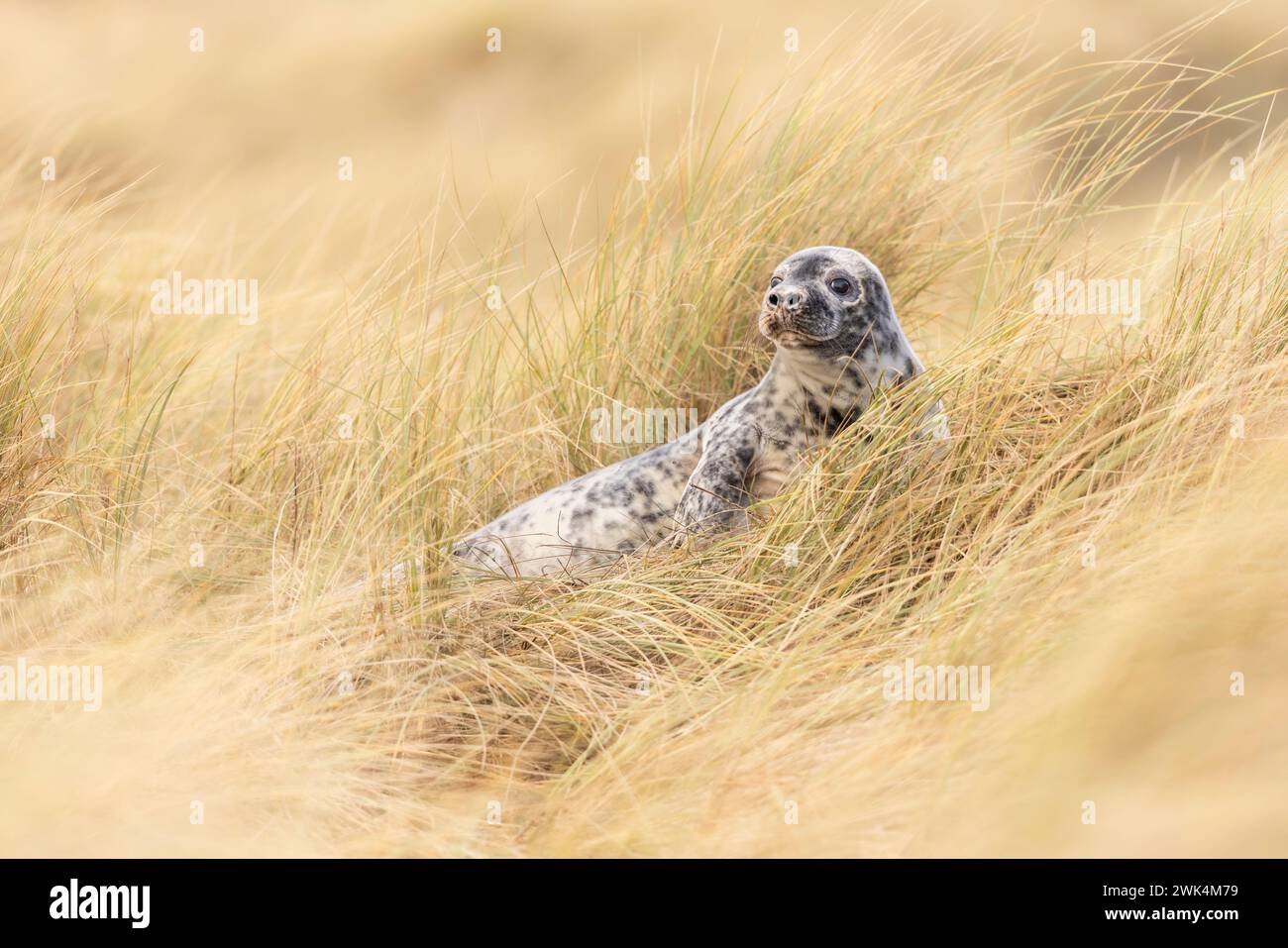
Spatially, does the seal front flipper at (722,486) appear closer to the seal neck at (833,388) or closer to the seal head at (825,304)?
the seal neck at (833,388)

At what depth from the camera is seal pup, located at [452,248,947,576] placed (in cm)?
448

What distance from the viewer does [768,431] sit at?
4629mm

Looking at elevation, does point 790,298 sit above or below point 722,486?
above

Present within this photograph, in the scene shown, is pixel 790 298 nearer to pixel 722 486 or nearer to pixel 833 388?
pixel 833 388

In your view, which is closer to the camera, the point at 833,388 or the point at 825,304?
the point at 825,304

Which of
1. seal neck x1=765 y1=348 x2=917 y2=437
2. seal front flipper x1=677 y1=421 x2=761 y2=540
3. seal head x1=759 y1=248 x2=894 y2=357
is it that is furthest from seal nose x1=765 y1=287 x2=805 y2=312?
seal front flipper x1=677 y1=421 x2=761 y2=540

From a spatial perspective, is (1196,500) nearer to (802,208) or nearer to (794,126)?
(802,208)

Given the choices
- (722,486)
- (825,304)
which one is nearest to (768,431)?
(722,486)

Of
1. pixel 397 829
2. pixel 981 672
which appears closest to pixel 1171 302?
pixel 981 672

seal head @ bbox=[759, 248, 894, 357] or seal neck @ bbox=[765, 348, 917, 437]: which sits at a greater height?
seal head @ bbox=[759, 248, 894, 357]

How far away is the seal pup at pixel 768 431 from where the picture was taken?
4484 mm

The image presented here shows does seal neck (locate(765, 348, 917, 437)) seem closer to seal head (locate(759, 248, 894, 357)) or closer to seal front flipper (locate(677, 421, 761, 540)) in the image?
seal head (locate(759, 248, 894, 357))

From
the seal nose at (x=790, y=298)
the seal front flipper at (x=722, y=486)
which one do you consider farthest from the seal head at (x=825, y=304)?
the seal front flipper at (x=722, y=486)

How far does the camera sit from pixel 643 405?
18.7ft
